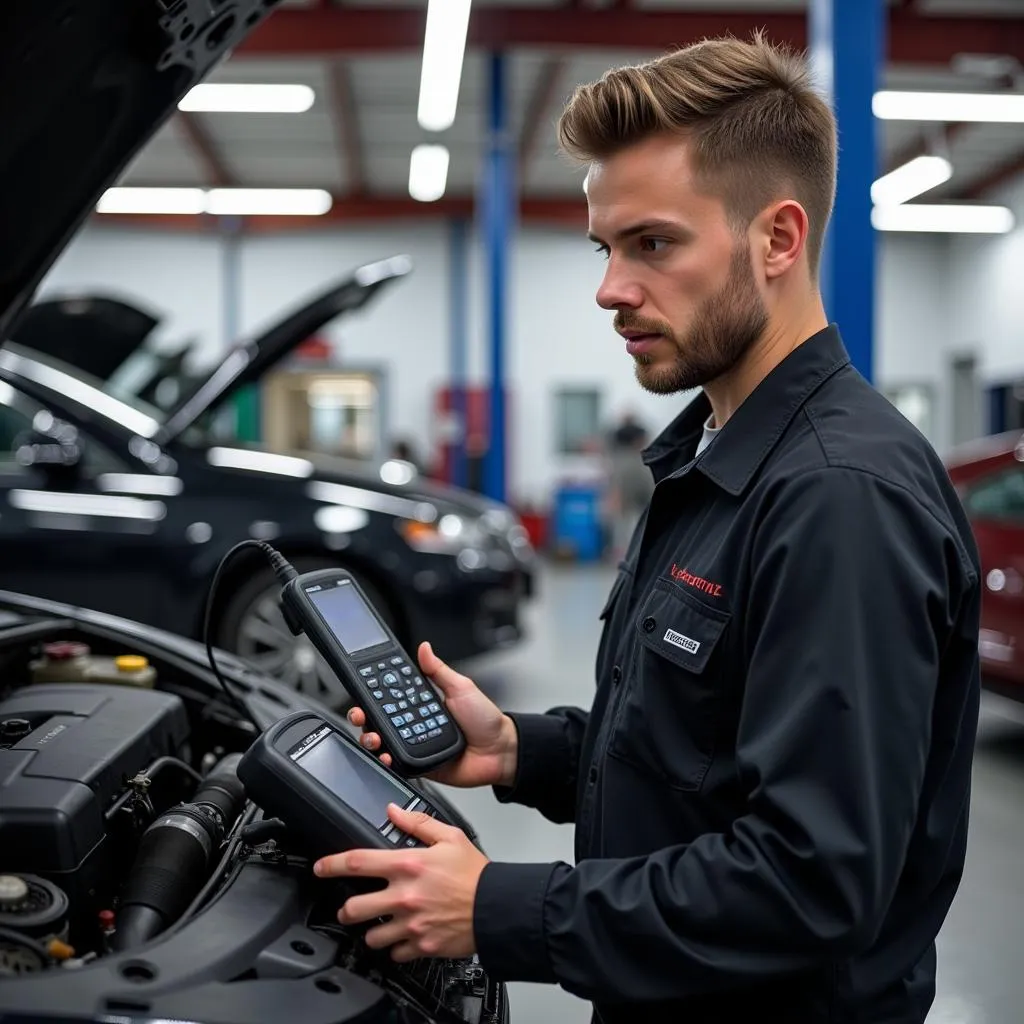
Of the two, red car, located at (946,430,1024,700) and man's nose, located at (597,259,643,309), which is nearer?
man's nose, located at (597,259,643,309)

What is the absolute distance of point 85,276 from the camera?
15.5m

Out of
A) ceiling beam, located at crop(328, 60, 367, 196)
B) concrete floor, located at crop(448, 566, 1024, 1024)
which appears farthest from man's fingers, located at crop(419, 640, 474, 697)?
ceiling beam, located at crop(328, 60, 367, 196)

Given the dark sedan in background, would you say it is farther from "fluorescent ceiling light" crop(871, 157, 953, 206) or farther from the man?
"fluorescent ceiling light" crop(871, 157, 953, 206)

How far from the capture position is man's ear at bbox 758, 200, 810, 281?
41.9 inches

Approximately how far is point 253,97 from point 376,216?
19.8 feet

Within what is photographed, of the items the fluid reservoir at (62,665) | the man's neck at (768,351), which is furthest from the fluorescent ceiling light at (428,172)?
the man's neck at (768,351)

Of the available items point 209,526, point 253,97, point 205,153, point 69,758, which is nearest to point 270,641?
point 209,526

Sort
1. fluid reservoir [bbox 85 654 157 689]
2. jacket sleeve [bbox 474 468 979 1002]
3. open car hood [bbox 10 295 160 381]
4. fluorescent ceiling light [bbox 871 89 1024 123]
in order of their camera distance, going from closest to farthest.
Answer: jacket sleeve [bbox 474 468 979 1002] < fluid reservoir [bbox 85 654 157 689] < open car hood [bbox 10 295 160 381] < fluorescent ceiling light [bbox 871 89 1024 123]

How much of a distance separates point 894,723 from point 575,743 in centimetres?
60

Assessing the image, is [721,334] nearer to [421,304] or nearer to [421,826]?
[421,826]

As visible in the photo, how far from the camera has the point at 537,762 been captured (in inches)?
55.1

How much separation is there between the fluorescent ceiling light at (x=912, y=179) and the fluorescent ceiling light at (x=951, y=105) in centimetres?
86

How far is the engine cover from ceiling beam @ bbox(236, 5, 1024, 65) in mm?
8092

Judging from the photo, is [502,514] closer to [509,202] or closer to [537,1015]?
[537,1015]
